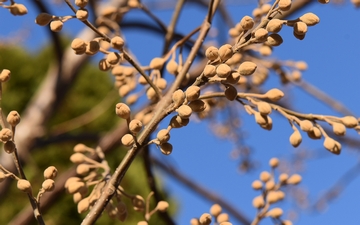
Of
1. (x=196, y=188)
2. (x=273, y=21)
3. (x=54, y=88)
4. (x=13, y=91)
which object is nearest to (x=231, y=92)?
(x=273, y=21)

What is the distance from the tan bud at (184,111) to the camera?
1.23 ft

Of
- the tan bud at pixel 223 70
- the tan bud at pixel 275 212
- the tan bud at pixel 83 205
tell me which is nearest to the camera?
the tan bud at pixel 223 70

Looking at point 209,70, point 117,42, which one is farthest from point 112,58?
point 209,70

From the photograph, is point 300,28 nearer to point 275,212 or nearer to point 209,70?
point 209,70

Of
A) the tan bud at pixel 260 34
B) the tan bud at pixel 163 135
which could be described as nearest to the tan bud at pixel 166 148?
the tan bud at pixel 163 135

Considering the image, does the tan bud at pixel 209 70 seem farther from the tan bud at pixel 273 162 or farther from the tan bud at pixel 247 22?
the tan bud at pixel 273 162

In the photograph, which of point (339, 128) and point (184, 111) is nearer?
point (184, 111)

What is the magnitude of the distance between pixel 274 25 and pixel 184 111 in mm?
104

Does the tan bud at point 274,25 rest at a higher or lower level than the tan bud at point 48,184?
higher

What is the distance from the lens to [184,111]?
0.38 m

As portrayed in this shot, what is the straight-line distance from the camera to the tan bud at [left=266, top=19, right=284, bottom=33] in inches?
15.3

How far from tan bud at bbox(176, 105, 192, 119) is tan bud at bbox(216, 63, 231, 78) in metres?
0.04

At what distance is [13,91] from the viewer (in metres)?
4.67

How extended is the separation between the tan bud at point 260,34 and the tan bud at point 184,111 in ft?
0.26
